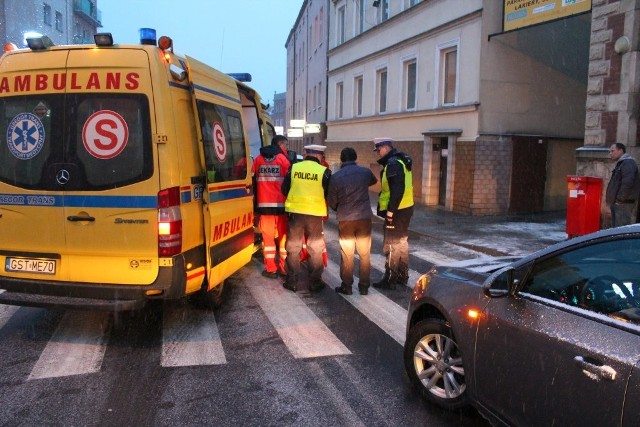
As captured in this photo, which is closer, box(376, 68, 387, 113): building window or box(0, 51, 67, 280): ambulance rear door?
box(0, 51, 67, 280): ambulance rear door

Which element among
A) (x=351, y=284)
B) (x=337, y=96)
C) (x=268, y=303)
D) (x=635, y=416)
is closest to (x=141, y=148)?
(x=268, y=303)

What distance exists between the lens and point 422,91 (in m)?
17.9

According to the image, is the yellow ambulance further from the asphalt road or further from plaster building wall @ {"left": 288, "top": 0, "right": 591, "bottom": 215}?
plaster building wall @ {"left": 288, "top": 0, "right": 591, "bottom": 215}

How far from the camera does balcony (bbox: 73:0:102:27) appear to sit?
151 ft

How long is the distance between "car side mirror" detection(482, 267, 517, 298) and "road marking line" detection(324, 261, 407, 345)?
195cm

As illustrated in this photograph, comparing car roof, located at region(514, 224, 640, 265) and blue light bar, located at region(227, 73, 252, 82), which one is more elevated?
blue light bar, located at region(227, 73, 252, 82)

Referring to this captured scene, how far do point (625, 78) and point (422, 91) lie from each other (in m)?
7.97

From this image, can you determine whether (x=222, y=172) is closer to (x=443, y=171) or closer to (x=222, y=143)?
(x=222, y=143)

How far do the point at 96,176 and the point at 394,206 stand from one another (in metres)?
3.50

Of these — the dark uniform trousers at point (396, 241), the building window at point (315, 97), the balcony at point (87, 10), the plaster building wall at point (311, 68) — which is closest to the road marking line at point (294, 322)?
the dark uniform trousers at point (396, 241)

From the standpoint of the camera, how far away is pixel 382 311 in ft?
20.2

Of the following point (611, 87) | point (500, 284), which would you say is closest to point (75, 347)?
point (500, 284)

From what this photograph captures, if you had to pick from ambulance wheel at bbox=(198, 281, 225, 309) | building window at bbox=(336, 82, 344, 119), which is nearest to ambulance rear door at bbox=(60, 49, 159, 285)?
ambulance wheel at bbox=(198, 281, 225, 309)

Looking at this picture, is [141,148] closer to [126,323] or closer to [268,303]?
[126,323]
